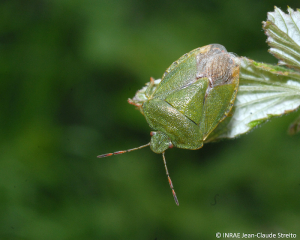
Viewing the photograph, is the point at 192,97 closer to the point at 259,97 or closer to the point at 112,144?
the point at 259,97

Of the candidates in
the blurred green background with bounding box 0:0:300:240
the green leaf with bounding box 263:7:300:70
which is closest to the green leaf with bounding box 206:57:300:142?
the green leaf with bounding box 263:7:300:70

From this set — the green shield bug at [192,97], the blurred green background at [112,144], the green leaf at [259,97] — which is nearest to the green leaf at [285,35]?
the green leaf at [259,97]

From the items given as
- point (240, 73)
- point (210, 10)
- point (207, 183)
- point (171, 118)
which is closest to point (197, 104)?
point (171, 118)

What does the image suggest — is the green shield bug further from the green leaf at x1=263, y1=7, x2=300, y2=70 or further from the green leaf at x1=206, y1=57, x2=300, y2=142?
the green leaf at x1=263, y1=7, x2=300, y2=70

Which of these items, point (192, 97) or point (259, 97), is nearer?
point (259, 97)

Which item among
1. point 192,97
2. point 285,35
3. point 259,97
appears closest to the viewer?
point 285,35

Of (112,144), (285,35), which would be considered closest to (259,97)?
(285,35)
